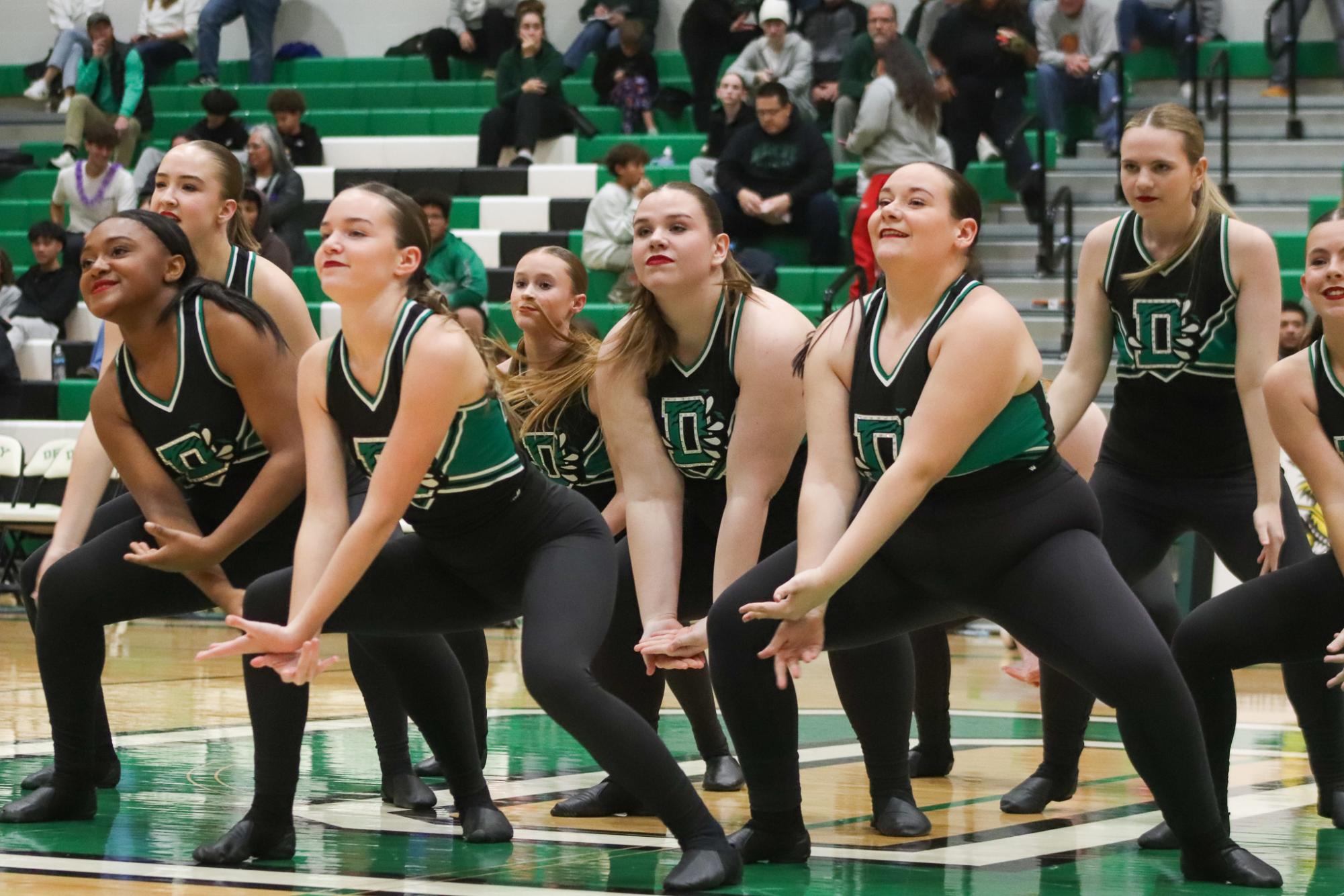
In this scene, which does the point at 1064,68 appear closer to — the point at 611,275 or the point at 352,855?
the point at 611,275

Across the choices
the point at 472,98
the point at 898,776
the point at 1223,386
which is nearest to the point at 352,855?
the point at 898,776

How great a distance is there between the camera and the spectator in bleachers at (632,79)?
13.6 meters

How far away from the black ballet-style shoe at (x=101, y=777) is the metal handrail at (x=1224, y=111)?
767cm

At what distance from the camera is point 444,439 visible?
3797 mm

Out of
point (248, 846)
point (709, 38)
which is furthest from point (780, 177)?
point (248, 846)

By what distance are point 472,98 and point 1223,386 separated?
11.1 m

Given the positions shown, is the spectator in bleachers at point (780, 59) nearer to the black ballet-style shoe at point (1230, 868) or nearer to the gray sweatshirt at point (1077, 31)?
the gray sweatshirt at point (1077, 31)

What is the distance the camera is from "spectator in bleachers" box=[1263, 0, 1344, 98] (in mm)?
12016

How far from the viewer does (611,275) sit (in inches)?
452

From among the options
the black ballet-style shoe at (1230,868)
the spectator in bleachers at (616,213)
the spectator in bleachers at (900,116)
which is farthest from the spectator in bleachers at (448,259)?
the black ballet-style shoe at (1230,868)

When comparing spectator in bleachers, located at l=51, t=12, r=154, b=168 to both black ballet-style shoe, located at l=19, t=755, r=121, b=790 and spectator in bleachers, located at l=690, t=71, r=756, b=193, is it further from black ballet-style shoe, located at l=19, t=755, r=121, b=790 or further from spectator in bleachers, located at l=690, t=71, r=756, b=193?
black ballet-style shoe, located at l=19, t=755, r=121, b=790

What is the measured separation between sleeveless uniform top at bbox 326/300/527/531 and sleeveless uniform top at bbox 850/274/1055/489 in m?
0.77

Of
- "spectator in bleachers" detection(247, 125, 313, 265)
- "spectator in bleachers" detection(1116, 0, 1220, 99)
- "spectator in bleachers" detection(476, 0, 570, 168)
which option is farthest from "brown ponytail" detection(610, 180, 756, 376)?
"spectator in bleachers" detection(476, 0, 570, 168)

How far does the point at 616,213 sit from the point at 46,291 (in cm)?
429
